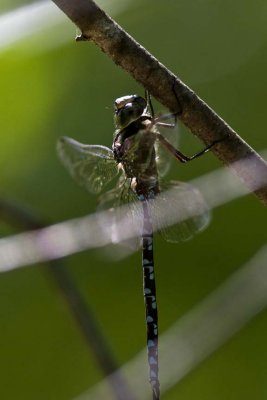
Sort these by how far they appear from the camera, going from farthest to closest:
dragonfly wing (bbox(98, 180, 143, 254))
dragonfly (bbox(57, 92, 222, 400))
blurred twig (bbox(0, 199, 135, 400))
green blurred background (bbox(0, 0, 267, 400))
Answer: green blurred background (bbox(0, 0, 267, 400)), dragonfly wing (bbox(98, 180, 143, 254)), dragonfly (bbox(57, 92, 222, 400)), blurred twig (bbox(0, 199, 135, 400))

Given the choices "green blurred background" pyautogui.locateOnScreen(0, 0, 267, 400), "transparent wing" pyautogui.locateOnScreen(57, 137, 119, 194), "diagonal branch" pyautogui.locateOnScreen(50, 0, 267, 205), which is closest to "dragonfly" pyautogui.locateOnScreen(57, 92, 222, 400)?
"transparent wing" pyautogui.locateOnScreen(57, 137, 119, 194)

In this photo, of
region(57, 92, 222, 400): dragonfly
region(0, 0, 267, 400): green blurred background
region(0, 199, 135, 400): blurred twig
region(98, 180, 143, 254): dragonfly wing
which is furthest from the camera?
region(0, 0, 267, 400): green blurred background

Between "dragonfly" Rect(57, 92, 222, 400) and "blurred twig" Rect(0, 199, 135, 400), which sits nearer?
"blurred twig" Rect(0, 199, 135, 400)

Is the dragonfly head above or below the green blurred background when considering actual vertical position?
above

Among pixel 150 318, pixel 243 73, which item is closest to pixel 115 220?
pixel 150 318

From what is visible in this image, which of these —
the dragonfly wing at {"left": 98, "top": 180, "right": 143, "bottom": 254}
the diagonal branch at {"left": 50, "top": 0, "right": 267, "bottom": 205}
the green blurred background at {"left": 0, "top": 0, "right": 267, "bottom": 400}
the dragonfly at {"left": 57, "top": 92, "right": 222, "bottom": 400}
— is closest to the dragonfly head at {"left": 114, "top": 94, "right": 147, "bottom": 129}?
the dragonfly at {"left": 57, "top": 92, "right": 222, "bottom": 400}

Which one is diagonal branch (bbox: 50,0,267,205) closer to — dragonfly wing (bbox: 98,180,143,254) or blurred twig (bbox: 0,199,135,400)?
blurred twig (bbox: 0,199,135,400)

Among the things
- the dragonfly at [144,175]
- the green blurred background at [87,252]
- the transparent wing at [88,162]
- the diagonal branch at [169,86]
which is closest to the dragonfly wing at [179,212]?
the dragonfly at [144,175]

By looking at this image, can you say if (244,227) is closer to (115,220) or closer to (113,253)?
(113,253)
